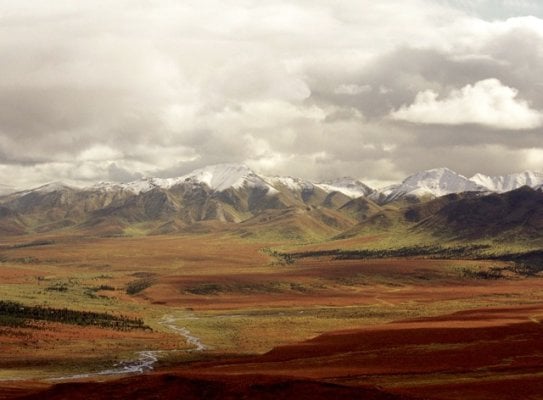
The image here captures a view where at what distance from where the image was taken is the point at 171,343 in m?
113

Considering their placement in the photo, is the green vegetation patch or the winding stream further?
the green vegetation patch

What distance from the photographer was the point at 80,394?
53969 mm

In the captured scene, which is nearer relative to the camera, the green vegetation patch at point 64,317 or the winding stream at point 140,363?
the winding stream at point 140,363

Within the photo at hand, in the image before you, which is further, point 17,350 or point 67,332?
point 67,332

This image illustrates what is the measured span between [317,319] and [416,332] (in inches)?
2000

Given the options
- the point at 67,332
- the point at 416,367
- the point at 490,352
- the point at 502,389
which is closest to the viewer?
the point at 502,389

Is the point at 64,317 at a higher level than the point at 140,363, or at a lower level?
higher

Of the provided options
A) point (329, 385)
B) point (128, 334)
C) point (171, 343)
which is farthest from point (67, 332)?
point (329, 385)

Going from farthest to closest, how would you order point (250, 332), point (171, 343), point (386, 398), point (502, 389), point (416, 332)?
point (250, 332) < point (171, 343) < point (416, 332) < point (502, 389) < point (386, 398)

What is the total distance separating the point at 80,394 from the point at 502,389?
113ft

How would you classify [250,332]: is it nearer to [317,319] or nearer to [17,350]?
[317,319]

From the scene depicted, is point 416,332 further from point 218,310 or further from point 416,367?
point 218,310

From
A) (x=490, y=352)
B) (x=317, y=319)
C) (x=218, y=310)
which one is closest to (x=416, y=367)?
(x=490, y=352)

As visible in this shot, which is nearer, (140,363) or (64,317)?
(140,363)
